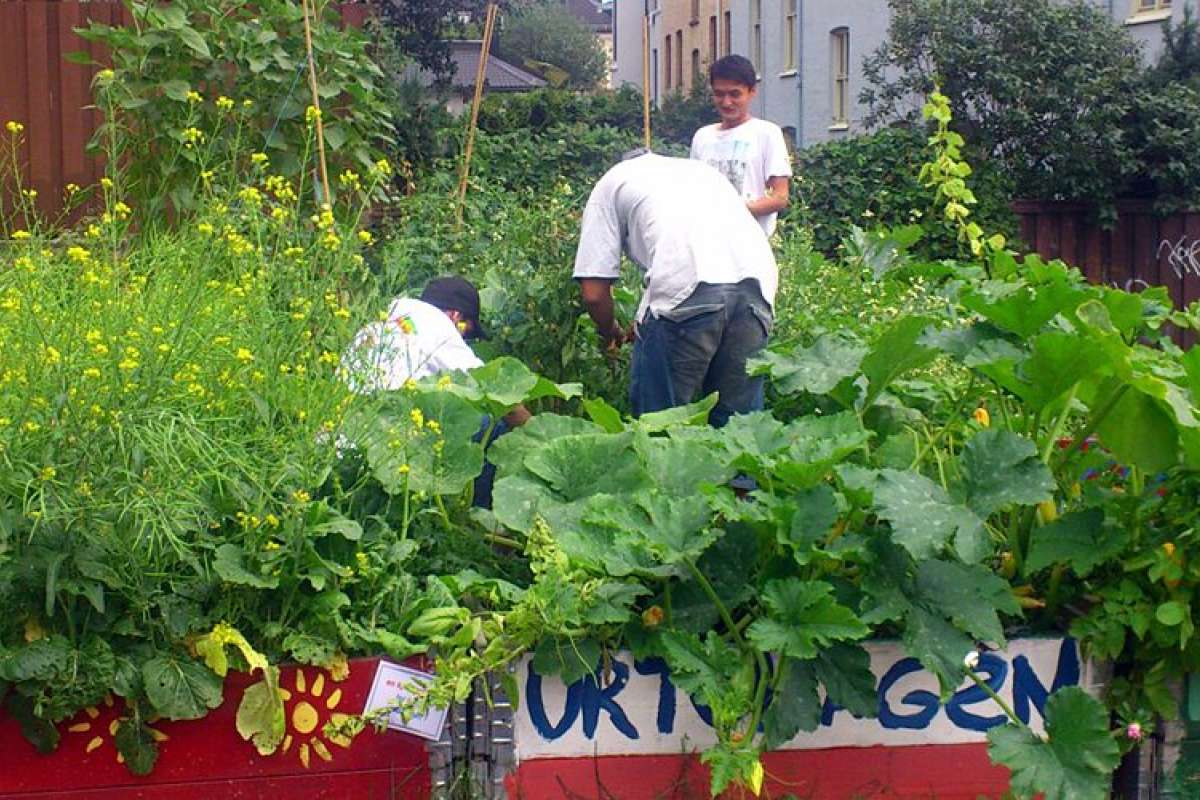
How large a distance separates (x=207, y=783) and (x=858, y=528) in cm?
141

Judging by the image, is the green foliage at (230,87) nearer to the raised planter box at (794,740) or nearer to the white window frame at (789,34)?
the raised planter box at (794,740)

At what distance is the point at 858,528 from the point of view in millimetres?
3613

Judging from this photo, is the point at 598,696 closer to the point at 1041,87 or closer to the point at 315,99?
the point at 315,99

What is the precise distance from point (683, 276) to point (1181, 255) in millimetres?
11704

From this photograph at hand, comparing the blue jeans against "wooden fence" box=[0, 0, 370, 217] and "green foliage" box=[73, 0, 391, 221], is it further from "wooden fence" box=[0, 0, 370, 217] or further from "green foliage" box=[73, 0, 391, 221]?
"wooden fence" box=[0, 0, 370, 217]

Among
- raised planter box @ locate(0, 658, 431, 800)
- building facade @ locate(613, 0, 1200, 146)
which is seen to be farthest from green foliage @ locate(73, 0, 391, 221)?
building facade @ locate(613, 0, 1200, 146)

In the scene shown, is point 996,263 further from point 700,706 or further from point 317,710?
point 317,710

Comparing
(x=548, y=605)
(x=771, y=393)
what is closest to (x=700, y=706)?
(x=548, y=605)

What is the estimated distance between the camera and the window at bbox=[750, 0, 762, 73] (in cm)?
3431

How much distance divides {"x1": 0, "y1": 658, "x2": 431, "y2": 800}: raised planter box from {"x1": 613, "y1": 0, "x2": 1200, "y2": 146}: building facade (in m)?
18.9

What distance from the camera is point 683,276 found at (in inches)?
213

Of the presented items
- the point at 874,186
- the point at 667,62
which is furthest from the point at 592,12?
the point at 874,186

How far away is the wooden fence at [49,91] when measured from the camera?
805 centimetres

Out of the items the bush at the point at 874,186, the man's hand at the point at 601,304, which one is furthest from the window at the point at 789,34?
the man's hand at the point at 601,304
